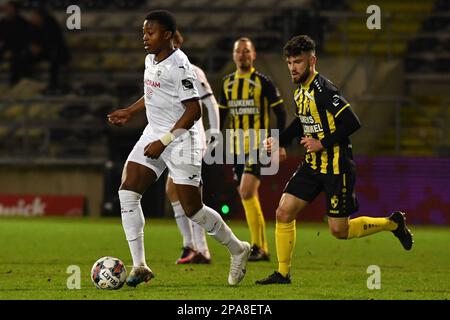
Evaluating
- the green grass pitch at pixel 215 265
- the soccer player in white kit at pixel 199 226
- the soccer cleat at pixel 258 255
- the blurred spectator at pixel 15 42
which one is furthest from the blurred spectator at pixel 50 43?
the soccer cleat at pixel 258 255

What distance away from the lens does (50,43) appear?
20.7m

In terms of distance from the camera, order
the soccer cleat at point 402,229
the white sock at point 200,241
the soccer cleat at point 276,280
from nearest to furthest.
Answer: the soccer cleat at point 276,280 → the soccer cleat at point 402,229 → the white sock at point 200,241

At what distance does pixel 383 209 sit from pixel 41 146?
6.62 meters

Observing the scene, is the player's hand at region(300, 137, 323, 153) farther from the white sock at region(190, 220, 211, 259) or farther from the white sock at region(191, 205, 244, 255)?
the white sock at region(190, 220, 211, 259)

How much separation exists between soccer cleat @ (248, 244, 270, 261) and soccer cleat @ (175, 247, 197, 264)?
2.10 feet

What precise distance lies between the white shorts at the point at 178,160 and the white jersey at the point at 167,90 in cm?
11

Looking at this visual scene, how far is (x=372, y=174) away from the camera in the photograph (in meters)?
17.3

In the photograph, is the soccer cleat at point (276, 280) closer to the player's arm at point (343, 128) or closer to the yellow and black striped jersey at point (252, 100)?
the player's arm at point (343, 128)

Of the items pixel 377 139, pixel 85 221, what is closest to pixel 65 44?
pixel 85 221

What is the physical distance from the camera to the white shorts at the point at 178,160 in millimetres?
7926

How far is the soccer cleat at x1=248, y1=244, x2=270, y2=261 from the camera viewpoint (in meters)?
10.5

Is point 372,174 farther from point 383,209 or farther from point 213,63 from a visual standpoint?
point 213,63

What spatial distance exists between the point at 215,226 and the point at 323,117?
113cm

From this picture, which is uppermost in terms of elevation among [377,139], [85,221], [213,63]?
[213,63]
